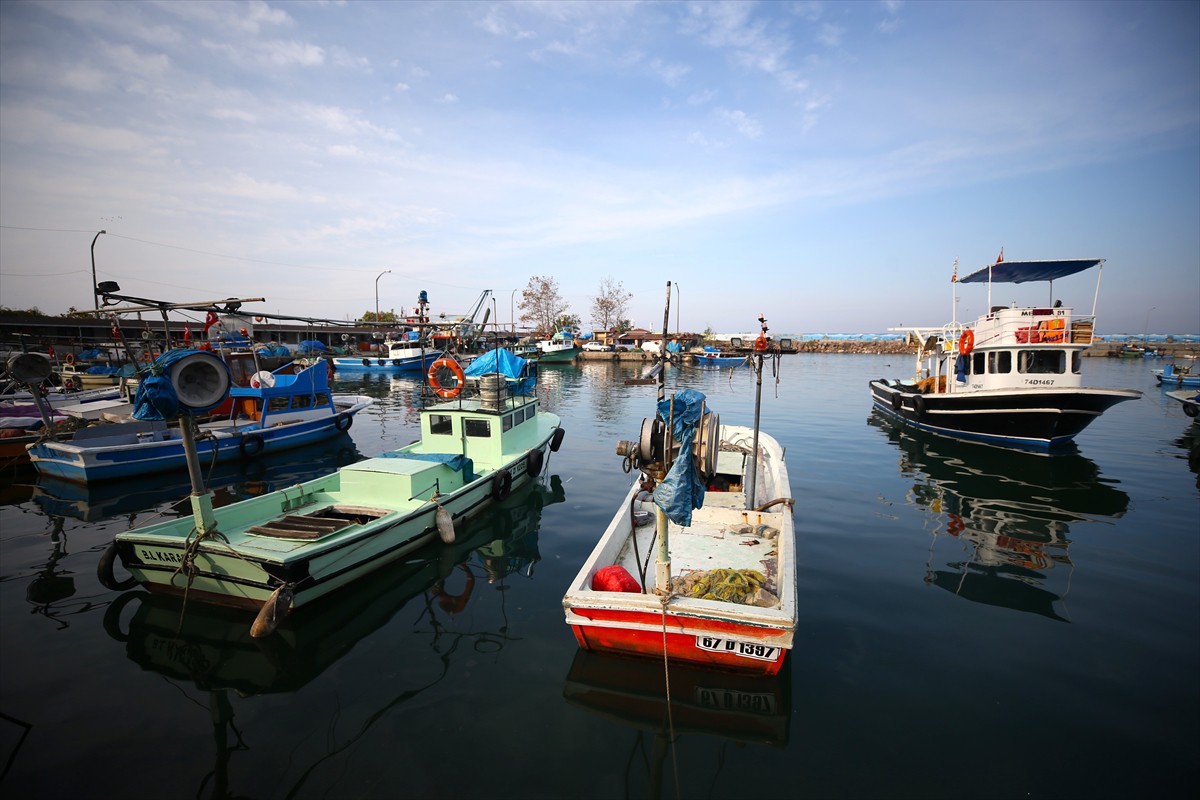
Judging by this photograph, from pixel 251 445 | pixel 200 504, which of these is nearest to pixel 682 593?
pixel 200 504

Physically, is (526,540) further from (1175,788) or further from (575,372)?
(575,372)

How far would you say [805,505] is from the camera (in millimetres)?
12422

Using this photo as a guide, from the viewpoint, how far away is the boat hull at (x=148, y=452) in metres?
13.4

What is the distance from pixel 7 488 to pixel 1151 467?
3507 centimetres

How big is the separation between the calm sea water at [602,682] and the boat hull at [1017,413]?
6.01 metres

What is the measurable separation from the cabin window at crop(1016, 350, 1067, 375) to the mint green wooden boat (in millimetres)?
18295

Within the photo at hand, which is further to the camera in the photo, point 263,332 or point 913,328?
point 263,332

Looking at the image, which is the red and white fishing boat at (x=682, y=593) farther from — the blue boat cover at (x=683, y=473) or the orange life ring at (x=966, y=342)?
the orange life ring at (x=966, y=342)

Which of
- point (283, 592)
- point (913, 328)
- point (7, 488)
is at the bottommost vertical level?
point (7, 488)

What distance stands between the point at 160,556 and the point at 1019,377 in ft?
82.6

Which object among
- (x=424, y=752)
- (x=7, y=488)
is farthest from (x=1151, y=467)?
(x=7, y=488)

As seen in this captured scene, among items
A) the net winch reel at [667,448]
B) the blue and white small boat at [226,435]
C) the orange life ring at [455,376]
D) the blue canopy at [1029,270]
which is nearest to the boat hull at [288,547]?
the blue and white small boat at [226,435]

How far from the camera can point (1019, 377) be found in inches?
714

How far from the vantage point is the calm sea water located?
15.5ft
